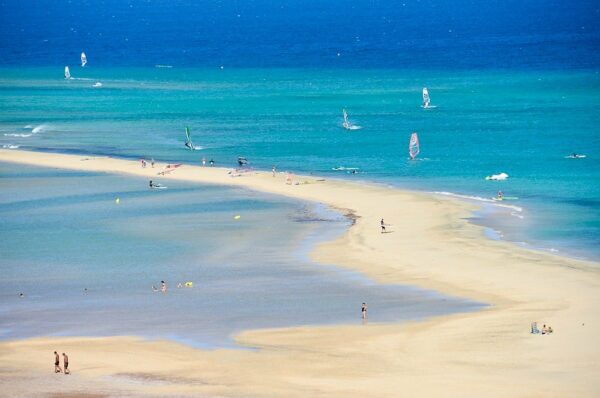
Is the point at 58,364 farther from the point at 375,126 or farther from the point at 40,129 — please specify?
the point at 40,129

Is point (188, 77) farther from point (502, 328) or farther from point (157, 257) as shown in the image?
point (502, 328)

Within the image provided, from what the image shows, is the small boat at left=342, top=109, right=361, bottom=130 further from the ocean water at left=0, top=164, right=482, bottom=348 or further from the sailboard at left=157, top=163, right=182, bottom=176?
the ocean water at left=0, top=164, right=482, bottom=348

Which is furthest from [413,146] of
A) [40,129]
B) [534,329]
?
[534,329]

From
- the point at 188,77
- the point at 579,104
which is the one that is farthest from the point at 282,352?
the point at 188,77

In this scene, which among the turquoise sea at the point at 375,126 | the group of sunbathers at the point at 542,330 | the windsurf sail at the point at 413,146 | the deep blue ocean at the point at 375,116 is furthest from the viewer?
the windsurf sail at the point at 413,146

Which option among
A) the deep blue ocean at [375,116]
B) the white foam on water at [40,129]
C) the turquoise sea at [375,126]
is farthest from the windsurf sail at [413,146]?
the white foam on water at [40,129]

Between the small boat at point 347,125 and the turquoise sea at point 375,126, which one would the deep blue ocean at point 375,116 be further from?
the small boat at point 347,125
